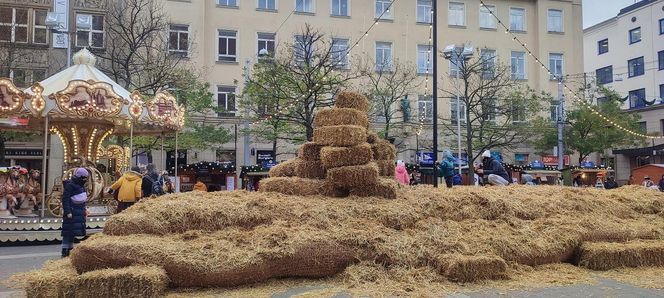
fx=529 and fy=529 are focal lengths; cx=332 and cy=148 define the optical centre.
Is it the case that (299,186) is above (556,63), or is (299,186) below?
below

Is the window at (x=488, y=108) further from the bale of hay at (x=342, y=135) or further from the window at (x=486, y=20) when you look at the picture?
the bale of hay at (x=342, y=135)

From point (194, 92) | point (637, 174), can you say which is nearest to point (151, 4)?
point (194, 92)

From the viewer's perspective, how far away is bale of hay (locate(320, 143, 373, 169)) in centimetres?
902

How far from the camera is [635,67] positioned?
49656 millimetres

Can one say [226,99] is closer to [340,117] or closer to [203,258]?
[340,117]

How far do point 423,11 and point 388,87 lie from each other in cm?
816

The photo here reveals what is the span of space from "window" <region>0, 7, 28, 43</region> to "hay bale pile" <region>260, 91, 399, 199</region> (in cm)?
2711

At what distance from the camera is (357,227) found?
313 inches

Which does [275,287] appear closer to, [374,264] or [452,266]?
[374,264]

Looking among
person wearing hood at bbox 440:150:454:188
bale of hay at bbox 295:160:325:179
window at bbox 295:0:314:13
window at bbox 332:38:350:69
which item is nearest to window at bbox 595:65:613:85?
window at bbox 332:38:350:69

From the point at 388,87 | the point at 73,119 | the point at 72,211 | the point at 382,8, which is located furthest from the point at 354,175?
the point at 382,8

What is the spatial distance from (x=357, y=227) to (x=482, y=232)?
6.76 ft

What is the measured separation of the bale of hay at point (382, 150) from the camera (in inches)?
411

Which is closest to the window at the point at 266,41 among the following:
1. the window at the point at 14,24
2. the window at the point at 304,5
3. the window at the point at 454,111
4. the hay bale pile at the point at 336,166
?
the window at the point at 304,5
